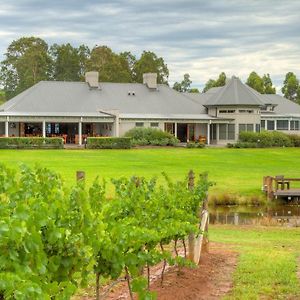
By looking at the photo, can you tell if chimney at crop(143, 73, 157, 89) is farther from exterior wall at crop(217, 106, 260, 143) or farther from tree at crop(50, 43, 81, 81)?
tree at crop(50, 43, 81, 81)

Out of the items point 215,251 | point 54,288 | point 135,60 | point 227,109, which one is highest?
point 135,60

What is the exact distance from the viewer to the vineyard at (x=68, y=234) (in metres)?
4.80

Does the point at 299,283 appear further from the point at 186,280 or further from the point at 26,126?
the point at 26,126

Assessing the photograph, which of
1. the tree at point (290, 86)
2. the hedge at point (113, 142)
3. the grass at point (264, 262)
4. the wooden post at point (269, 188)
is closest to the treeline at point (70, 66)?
the tree at point (290, 86)

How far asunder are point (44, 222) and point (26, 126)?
54.6 meters

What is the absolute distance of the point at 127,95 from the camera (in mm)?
63406

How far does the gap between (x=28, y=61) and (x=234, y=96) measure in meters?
43.5

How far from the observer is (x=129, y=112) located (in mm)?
60969

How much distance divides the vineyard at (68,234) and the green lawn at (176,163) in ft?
64.3

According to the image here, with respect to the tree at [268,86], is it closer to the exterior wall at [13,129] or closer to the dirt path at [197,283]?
the exterior wall at [13,129]

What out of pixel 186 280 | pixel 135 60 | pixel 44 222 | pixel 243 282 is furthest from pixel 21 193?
pixel 135 60

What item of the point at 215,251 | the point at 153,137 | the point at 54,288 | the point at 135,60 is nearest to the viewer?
the point at 54,288

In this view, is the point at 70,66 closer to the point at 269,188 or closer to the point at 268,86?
the point at 268,86

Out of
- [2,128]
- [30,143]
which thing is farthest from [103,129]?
[30,143]
